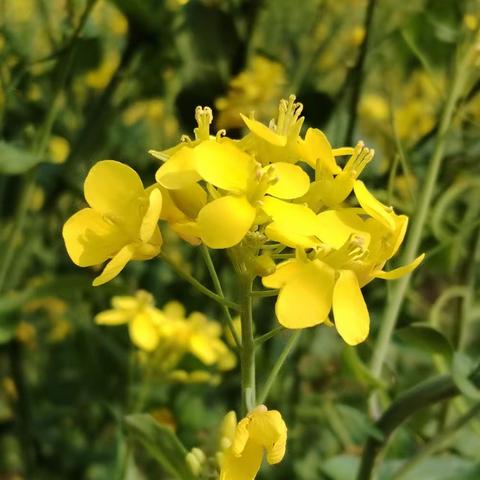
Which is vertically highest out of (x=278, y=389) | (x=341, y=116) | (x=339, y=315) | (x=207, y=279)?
(x=339, y=315)

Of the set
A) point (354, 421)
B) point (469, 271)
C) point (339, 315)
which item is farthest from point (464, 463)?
point (339, 315)

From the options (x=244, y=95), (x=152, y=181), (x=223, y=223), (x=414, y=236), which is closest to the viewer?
(x=223, y=223)

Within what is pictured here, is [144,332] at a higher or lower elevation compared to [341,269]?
lower

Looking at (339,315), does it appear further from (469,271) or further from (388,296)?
(469,271)

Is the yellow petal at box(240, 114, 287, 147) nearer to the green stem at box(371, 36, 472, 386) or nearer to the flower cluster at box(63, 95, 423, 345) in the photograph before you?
the flower cluster at box(63, 95, 423, 345)

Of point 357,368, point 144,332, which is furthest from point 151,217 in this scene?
point 144,332

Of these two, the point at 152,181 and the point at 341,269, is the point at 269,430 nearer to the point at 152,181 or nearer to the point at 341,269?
the point at 341,269

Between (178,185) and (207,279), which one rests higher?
(178,185)
